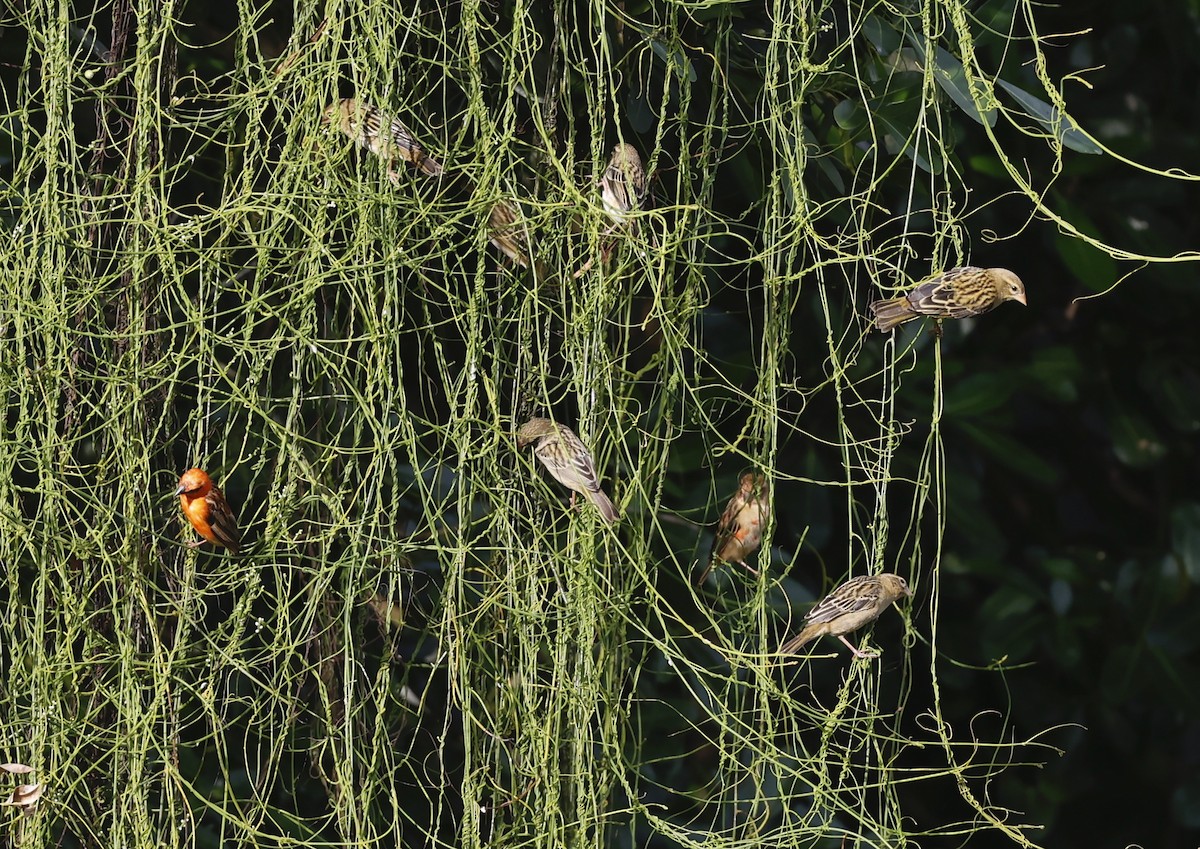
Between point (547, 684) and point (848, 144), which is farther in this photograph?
point (848, 144)

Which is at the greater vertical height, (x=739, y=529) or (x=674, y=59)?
(x=674, y=59)

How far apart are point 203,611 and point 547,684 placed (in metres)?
0.39

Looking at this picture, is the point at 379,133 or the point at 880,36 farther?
the point at 880,36

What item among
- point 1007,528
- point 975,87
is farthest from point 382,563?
point 1007,528

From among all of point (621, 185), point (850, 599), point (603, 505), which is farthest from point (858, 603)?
point (621, 185)

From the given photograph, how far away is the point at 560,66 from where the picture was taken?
1.56 meters

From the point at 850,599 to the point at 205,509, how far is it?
2.30 ft

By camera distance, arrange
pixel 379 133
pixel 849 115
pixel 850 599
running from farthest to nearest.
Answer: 1. pixel 849 115
2. pixel 850 599
3. pixel 379 133

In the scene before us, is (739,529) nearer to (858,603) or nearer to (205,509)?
(858,603)

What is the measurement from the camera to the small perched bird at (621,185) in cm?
139

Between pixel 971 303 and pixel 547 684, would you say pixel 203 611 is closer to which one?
pixel 547 684

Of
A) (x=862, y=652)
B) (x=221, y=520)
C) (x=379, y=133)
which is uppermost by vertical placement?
(x=379, y=133)

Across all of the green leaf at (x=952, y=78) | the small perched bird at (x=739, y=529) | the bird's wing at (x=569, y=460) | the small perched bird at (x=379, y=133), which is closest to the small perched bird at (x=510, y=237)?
the small perched bird at (x=379, y=133)

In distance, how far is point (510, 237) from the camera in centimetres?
148
